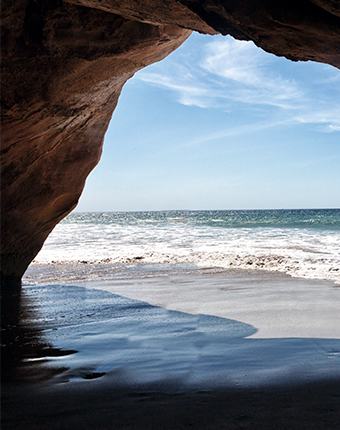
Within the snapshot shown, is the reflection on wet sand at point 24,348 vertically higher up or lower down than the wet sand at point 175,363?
lower down

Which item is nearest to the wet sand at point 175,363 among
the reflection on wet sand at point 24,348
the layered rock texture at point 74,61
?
the reflection on wet sand at point 24,348

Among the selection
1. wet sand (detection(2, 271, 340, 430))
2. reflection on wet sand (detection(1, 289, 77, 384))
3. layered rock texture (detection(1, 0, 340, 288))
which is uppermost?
layered rock texture (detection(1, 0, 340, 288))

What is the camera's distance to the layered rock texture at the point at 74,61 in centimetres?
219

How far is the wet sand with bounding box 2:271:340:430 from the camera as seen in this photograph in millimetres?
1743

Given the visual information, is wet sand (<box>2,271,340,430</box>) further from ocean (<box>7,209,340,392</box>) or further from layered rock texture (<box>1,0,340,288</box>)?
layered rock texture (<box>1,0,340,288</box>)

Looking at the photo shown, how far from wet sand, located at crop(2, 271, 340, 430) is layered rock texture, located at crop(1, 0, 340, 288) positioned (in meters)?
1.72

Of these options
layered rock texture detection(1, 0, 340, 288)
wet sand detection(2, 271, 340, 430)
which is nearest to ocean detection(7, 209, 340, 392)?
wet sand detection(2, 271, 340, 430)

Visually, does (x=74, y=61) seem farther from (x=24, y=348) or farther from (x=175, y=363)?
(x=175, y=363)

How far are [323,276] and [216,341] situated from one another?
11.7 feet

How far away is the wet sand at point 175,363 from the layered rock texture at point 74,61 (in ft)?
5.65

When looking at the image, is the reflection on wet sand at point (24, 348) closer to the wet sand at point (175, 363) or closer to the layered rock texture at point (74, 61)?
the wet sand at point (175, 363)

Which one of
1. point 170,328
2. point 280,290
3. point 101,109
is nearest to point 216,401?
point 170,328

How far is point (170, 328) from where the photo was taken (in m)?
3.14

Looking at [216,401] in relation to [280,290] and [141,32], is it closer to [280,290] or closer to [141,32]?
[280,290]
